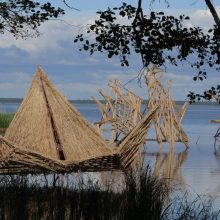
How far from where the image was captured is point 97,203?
5.71 metres

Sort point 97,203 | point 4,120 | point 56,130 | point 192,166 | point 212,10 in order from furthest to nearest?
point 4,120 → point 192,166 → point 56,130 → point 97,203 → point 212,10

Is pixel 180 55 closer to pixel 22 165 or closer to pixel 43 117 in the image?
pixel 22 165

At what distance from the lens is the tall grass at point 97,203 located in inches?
208

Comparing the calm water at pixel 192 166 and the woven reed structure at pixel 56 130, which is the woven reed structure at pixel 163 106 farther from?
the woven reed structure at pixel 56 130

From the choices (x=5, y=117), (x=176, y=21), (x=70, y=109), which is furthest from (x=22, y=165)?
(x=5, y=117)

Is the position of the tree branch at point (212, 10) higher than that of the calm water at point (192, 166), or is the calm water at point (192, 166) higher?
the tree branch at point (212, 10)

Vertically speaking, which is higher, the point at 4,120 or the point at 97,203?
the point at 4,120

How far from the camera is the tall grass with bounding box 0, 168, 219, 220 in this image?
17.4 ft

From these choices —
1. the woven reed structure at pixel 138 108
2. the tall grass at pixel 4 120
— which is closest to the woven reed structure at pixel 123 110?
the woven reed structure at pixel 138 108

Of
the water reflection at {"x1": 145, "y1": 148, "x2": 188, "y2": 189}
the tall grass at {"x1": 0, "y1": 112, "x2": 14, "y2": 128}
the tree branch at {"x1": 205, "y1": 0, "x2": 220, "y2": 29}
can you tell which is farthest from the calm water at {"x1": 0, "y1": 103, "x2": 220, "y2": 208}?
the tall grass at {"x1": 0, "y1": 112, "x2": 14, "y2": 128}

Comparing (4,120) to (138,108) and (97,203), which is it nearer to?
(138,108)

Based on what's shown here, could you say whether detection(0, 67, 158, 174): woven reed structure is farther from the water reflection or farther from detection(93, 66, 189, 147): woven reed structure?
detection(93, 66, 189, 147): woven reed structure

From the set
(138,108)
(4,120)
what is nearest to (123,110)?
(138,108)

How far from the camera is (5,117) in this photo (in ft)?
61.3
